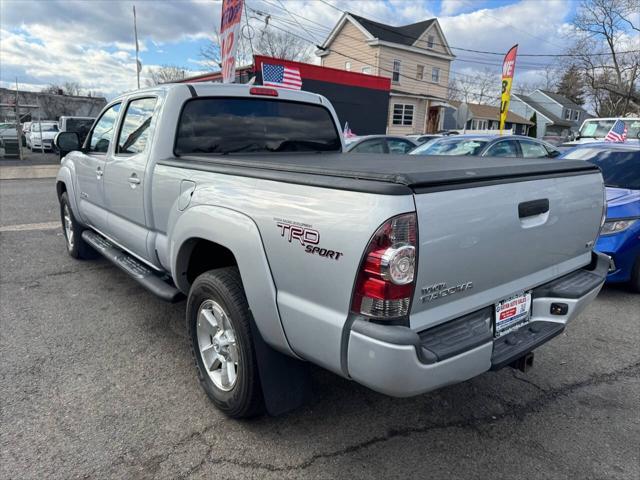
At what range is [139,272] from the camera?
3.71 metres

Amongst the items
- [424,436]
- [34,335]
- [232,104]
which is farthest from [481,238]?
Result: [34,335]

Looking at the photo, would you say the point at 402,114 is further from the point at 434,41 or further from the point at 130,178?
the point at 130,178

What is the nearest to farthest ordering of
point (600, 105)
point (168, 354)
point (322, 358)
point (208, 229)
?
point (322, 358) → point (208, 229) → point (168, 354) → point (600, 105)

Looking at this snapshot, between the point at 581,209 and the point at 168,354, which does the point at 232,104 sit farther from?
the point at 581,209

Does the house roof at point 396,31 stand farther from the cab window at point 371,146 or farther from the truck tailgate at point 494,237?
the truck tailgate at point 494,237

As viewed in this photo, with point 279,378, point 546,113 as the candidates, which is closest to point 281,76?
point 279,378

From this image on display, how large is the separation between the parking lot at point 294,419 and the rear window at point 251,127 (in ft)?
5.46

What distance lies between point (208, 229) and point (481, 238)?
146 centimetres

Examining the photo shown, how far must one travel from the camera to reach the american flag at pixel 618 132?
40.5 ft

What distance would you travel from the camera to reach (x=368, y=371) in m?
1.85

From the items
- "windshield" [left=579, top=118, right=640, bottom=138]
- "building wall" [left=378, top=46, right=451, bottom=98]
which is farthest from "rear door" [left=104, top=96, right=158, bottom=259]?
"building wall" [left=378, top=46, right=451, bottom=98]

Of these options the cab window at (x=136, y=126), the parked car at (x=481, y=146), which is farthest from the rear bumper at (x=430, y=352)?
the parked car at (x=481, y=146)

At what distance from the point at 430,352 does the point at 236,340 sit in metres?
1.10

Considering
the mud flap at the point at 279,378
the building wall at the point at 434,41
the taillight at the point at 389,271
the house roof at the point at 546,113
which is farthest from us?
the house roof at the point at 546,113
